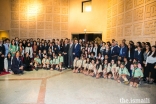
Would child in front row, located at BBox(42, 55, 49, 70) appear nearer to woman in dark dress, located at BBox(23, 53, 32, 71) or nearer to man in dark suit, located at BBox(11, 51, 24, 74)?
woman in dark dress, located at BBox(23, 53, 32, 71)

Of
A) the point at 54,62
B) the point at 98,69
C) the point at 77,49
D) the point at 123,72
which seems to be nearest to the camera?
the point at 123,72

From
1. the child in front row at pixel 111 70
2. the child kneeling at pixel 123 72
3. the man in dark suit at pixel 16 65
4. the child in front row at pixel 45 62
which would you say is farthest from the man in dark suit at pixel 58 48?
the child kneeling at pixel 123 72

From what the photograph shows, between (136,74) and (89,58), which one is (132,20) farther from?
(136,74)

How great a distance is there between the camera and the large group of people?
6609 millimetres

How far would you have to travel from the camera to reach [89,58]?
8.42 meters

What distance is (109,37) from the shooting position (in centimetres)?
1199

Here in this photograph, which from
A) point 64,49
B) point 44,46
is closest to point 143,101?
point 64,49

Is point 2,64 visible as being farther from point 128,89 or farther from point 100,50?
point 128,89

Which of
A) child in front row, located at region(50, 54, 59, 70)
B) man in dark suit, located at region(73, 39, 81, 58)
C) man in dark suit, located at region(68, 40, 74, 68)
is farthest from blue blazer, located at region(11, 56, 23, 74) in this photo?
man in dark suit, located at region(73, 39, 81, 58)

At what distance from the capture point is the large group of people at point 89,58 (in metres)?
6.61

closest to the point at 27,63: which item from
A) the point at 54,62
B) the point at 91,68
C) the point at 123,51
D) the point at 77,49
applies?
the point at 54,62

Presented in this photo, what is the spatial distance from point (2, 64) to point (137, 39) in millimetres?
7577

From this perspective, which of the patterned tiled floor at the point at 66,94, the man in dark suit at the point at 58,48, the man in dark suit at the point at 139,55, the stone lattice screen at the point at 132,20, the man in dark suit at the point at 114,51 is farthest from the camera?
the man in dark suit at the point at 58,48

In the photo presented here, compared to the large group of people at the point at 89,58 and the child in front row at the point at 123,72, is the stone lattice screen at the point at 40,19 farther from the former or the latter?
the child in front row at the point at 123,72
